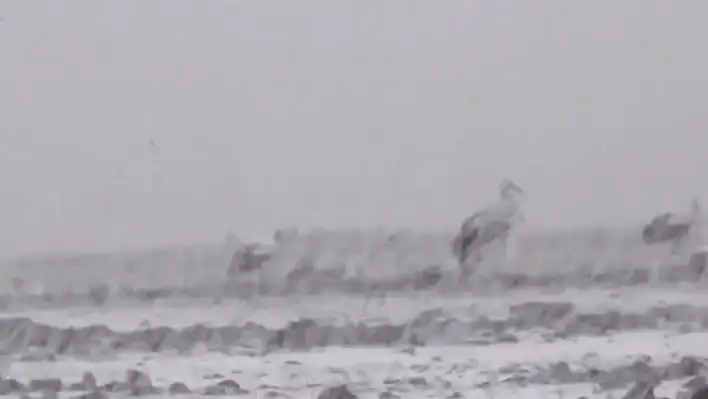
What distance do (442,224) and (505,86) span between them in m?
0.15

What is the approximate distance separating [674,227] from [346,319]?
1.11ft

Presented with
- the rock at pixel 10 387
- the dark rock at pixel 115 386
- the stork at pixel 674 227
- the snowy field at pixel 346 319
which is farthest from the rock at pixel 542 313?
the rock at pixel 10 387

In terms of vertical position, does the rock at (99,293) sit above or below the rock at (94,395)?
above

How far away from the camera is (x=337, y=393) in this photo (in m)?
0.68

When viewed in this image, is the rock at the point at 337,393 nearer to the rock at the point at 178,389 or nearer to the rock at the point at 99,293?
the rock at the point at 178,389

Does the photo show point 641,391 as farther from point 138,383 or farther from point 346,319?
point 138,383

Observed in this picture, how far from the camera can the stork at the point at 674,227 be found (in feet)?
2.25

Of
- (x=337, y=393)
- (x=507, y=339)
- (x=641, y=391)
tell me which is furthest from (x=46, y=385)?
(x=641, y=391)

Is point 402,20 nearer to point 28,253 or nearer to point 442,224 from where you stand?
point 442,224

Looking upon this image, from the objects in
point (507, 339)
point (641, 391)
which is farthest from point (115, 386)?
point (641, 391)

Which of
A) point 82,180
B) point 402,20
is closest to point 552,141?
point 402,20

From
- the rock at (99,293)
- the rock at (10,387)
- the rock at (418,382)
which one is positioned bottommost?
the rock at (418,382)

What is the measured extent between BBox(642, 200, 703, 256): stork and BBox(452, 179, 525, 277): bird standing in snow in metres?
0.13

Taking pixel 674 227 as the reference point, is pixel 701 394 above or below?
below
